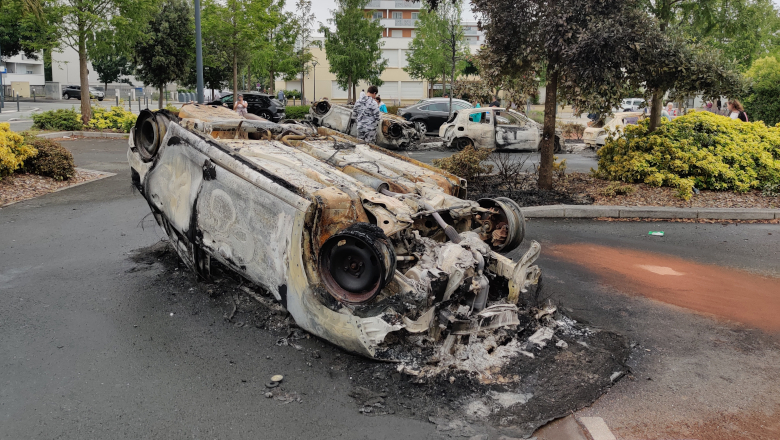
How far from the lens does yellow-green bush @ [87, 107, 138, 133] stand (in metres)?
20.1

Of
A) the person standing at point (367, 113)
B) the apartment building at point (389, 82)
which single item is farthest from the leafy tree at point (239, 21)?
the apartment building at point (389, 82)

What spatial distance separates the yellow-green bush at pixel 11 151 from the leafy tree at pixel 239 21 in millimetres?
12347

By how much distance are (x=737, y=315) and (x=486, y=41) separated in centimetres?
→ 687

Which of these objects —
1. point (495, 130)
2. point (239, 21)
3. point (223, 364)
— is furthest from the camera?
point (239, 21)

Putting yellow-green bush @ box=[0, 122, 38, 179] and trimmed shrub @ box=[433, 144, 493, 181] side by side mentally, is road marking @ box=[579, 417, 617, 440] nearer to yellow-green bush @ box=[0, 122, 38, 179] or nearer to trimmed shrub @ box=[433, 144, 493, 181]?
trimmed shrub @ box=[433, 144, 493, 181]

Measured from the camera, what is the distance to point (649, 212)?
9734 millimetres

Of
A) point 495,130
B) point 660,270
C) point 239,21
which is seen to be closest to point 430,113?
point 495,130

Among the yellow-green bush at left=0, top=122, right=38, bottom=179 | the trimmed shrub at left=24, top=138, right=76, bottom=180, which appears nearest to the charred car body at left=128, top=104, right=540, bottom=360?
the yellow-green bush at left=0, top=122, right=38, bottom=179

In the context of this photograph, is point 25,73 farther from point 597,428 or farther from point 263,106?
point 597,428

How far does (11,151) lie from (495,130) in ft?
39.8

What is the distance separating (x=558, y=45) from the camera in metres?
9.37

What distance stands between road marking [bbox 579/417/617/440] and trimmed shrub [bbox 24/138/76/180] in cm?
1099

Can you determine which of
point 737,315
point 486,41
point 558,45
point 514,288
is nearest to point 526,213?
point 558,45

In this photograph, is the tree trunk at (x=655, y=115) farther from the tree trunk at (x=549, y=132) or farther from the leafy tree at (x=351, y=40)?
the leafy tree at (x=351, y=40)
